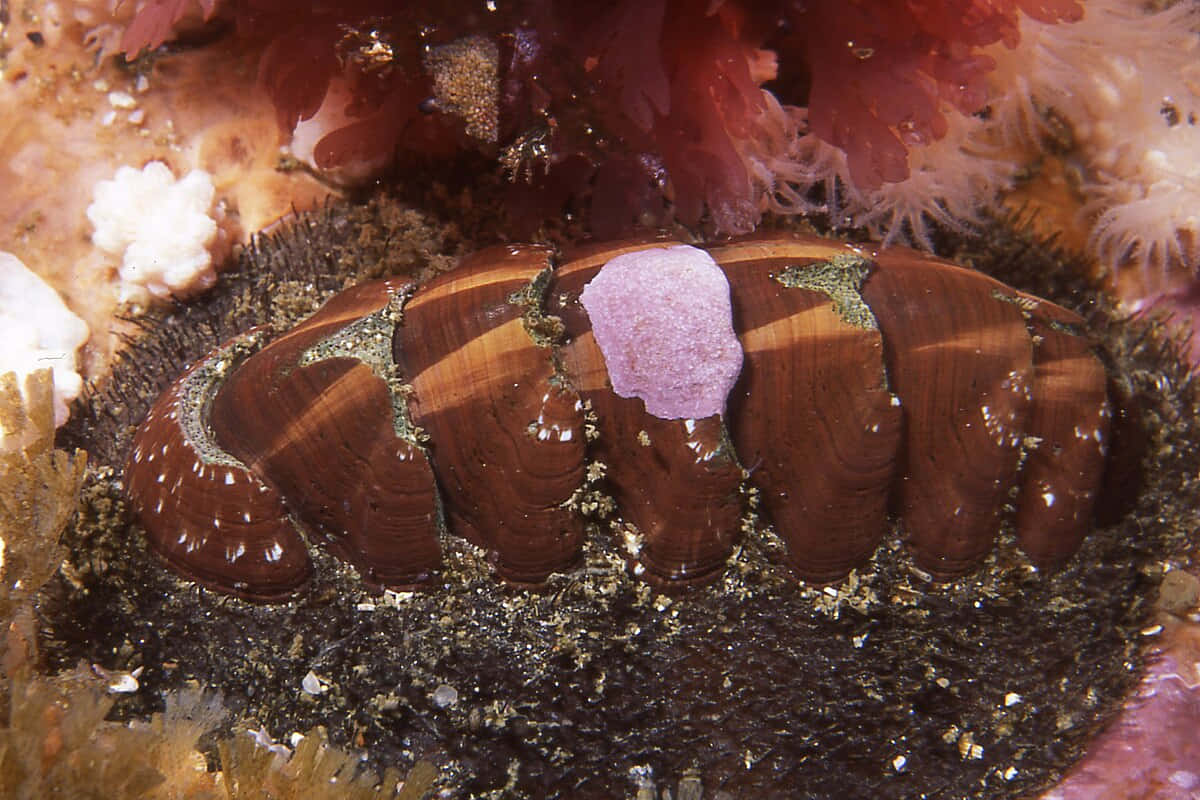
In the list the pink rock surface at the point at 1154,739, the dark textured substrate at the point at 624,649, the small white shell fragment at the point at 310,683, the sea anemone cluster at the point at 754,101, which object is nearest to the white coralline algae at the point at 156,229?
the dark textured substrate at the point at 624,649

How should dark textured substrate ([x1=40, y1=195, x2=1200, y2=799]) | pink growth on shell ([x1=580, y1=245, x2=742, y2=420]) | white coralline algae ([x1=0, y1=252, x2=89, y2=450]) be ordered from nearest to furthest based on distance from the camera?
pink growth on shell ([x1=580, y1=245, x2=742, y2=420]), dark textured substrate ([x1=40, y1=195, x2=1200, y2=799]), white coralline algae ([x1=0, y1=252, x2=89, y2=450])

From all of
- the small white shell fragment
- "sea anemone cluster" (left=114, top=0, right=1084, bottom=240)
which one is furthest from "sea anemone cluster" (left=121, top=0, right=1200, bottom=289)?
the small white shell fragment

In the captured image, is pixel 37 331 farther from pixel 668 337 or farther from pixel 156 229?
pixel 668 337

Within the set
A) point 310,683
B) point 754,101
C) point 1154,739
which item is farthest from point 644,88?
point 1154,739

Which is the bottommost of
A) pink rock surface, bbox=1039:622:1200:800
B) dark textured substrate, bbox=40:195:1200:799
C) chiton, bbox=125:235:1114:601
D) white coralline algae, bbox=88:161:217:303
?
pink rock surface, bbox=1039:622:1200:800

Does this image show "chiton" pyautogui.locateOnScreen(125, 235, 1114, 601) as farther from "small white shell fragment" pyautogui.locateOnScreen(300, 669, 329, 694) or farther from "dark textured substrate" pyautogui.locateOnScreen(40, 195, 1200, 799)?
"small white shell fragment" pyautogui.locateOnScreen(300, 669, 329, 694)

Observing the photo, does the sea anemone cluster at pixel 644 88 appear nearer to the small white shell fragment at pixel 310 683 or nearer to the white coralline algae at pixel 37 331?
the white coralline algae at pixel 37 331
